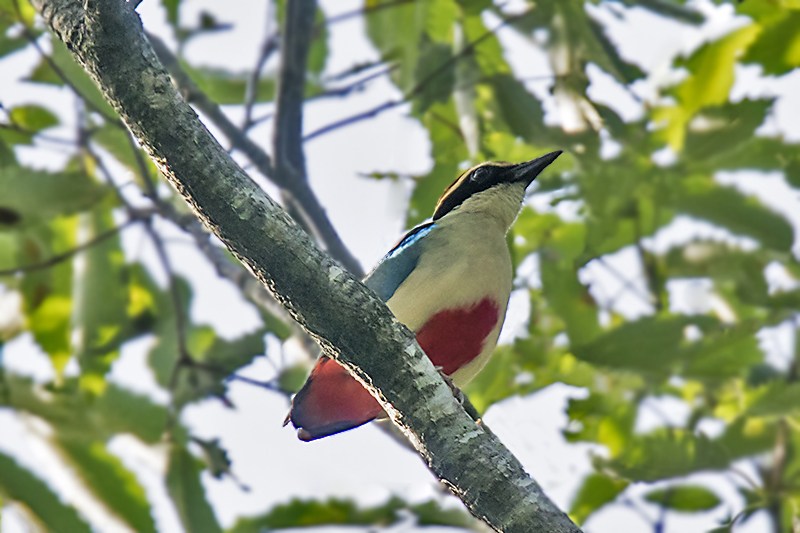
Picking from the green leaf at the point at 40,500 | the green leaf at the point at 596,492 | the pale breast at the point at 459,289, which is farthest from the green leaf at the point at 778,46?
the green leaf at the point at 40,500

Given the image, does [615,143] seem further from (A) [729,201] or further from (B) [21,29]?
(B) [21,29]

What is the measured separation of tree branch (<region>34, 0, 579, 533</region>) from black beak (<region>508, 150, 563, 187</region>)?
2111 mm

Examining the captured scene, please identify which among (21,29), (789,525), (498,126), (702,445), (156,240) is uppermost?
(21,29)

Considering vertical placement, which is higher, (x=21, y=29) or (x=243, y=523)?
(x=21, y=29)

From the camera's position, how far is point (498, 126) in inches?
178

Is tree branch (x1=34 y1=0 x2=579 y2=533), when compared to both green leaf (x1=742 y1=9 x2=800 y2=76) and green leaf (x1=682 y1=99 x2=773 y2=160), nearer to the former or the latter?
green leaf (x1=682 y1=99 x2=773 y2=160)

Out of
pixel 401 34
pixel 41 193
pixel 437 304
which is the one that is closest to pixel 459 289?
pixel 437 304

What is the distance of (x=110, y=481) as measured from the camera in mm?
4148

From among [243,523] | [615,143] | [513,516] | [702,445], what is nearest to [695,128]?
[615,143]

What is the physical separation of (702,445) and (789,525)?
0.71 metres

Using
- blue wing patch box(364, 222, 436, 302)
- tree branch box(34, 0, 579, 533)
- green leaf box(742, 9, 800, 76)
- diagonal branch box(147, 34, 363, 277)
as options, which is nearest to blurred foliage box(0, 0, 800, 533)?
green leaf box(742, 9, 800, 76)

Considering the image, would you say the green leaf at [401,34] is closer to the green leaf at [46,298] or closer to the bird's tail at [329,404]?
the bird's tail at [329,404]

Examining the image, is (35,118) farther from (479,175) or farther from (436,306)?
(436,306)

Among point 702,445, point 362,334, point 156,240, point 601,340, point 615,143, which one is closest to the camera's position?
point 362,334
